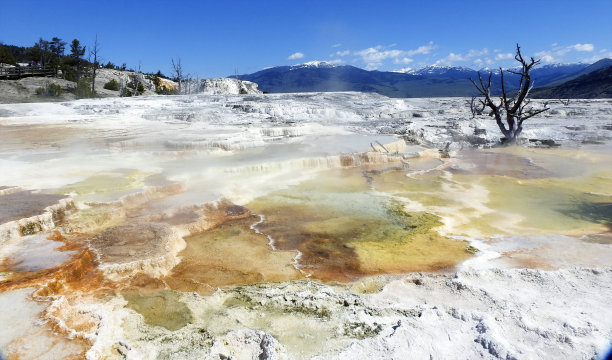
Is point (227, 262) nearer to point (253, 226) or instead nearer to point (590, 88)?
point (253, 226)

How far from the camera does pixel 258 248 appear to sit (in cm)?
364

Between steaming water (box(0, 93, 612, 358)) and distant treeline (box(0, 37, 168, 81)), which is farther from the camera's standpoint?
distant treeline (box(0, 37, 168, 81))

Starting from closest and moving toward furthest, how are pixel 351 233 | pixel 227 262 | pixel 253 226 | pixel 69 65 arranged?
pixel 227 262
pixel 351 233
pixel 253 226
pixel 69 65

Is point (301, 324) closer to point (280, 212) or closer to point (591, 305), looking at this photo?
point (591, 305)

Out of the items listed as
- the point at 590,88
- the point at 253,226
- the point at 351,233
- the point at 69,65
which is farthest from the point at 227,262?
the point at 590,88

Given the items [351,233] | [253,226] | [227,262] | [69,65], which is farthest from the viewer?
[69,65]

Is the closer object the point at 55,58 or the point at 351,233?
the point at 351,233

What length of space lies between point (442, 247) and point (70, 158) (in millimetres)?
5683

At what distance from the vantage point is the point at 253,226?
4184 mm

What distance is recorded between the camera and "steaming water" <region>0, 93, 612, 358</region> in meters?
2.35

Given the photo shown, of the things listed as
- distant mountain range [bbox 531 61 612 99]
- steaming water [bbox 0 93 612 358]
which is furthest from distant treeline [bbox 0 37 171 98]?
distant mountain range [bbox 531 61 612 99]

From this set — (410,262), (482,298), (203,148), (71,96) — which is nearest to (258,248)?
(410,262)

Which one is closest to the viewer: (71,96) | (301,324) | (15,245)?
(301,324)

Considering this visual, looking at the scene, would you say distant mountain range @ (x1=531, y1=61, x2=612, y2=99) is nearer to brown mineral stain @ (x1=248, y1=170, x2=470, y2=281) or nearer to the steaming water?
the steaming water
